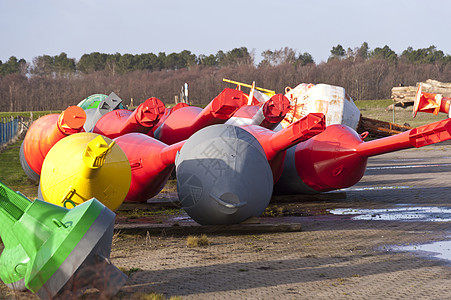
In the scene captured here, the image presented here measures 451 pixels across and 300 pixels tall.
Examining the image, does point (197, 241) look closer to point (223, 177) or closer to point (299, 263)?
point (223, 177)

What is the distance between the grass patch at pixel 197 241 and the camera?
843 centimetres

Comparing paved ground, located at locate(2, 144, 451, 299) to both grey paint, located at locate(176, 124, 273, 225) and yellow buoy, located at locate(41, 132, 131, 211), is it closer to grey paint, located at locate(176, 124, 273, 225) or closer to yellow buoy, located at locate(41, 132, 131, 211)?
grey paint, located at locate(176, 124, 273, 225)

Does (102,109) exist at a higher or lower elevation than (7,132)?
higher

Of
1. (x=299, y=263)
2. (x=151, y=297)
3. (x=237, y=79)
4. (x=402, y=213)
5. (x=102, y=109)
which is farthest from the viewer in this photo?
(x=237, y=79)

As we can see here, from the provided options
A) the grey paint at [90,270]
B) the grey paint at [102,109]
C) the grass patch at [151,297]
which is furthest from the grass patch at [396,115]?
the grey paint at [90,270]

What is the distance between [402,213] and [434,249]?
3129 millimetres

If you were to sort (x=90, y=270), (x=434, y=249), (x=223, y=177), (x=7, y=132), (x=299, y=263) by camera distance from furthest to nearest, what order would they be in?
(x=7, y=132) < (x=223, y=177) < (x=434, y=249) < (x=299, y=263) < (x=90, y=270)

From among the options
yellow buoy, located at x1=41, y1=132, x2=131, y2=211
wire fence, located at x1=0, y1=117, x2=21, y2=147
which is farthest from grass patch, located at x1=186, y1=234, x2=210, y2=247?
wire fence, located at x1=0, y1=117, x2=21, y2=147

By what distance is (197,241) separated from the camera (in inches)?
Answer: 335

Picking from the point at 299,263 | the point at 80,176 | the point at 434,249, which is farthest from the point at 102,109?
the point at 434,249

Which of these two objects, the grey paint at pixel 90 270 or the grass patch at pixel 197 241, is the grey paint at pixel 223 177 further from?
the grey paint at pixel 90 270

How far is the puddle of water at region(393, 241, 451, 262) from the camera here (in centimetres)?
763

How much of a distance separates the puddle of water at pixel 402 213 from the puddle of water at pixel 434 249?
6.71 ft

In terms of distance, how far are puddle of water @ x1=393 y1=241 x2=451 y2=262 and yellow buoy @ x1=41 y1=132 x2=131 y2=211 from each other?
13.5 ft
